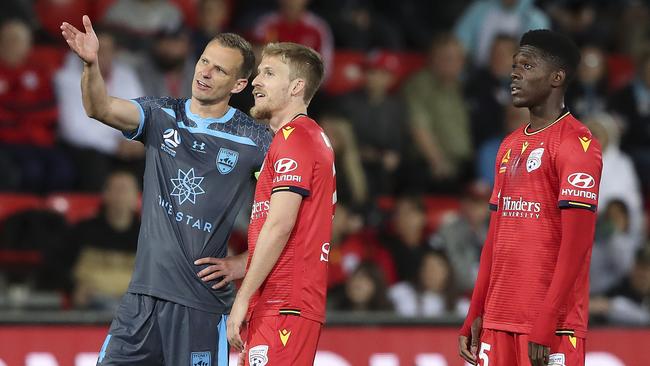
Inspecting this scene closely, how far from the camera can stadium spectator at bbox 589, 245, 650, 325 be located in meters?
11.1

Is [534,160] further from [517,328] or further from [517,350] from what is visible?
[517,350]

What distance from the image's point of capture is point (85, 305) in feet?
33.7

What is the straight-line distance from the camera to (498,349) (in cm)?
599

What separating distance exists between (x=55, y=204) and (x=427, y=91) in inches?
186

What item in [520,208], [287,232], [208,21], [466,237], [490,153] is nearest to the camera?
[287,232]

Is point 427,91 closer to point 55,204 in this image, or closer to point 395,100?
point 395,100

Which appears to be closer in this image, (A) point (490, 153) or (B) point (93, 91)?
(B) point (93, 91)

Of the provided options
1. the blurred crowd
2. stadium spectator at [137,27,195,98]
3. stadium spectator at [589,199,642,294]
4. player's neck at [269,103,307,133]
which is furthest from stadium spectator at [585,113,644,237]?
player's neck at [269,103,307,133]

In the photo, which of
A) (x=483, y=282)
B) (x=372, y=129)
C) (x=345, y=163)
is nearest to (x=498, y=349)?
(x=483, y=282)

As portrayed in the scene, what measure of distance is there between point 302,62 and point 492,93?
814cm

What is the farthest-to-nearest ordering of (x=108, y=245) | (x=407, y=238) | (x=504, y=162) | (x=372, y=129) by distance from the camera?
(x=372, y=129), (x=407, y=238), (x=108, y=245), (x=504, y=162)

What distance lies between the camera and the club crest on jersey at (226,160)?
646 cm

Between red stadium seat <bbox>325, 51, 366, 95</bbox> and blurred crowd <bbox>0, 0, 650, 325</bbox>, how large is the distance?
0.02 meters

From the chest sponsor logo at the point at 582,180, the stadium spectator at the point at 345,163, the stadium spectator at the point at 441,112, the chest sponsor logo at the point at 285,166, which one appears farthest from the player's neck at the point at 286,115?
the stadium spectator at the point at 441,112
